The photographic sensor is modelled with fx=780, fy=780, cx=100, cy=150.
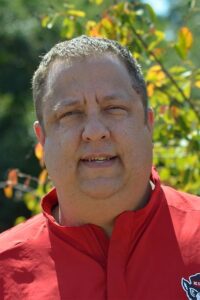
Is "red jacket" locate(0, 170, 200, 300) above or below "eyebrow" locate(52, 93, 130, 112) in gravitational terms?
below

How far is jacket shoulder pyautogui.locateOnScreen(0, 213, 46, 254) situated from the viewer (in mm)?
2498

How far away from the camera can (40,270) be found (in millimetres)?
2406

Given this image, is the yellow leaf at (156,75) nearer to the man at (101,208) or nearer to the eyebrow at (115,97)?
the man at (101,208)

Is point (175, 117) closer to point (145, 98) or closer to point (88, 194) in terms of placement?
point (145, 98)

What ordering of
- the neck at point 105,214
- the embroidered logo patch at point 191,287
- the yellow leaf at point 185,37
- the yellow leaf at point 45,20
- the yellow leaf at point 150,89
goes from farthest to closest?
the yellow leaf at point 45,20 → the yellow leaf at point 150,89 → the yellow leaf at point 185,37 → the neck at point 105,214 → the embroidered logo patch at point 191,287

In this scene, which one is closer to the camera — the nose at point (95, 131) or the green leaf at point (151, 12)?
the nose at point (95, 131)

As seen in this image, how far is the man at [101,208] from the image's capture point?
2.33 metres

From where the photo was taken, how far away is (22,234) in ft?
8.32

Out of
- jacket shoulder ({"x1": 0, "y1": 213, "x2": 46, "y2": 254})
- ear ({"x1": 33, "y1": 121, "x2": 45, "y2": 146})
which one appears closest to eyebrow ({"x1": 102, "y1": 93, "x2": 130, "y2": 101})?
ear ({"x1": 33, "y1": 121, "x2": 45, "y2": 146})

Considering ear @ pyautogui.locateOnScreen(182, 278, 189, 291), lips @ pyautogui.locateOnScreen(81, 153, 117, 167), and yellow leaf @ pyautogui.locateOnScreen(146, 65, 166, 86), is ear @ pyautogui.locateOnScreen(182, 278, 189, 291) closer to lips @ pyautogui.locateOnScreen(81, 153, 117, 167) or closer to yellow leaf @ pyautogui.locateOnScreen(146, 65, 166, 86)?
lips @ pyautogui.locateOnScreen(81, 153, 117, 167)

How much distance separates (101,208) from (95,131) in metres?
0.25

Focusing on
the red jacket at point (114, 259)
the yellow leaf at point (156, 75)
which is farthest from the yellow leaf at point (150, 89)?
the red jacket at point (114, 259)

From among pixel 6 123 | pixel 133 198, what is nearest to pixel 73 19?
pixel 133 198

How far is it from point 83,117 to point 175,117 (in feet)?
4.35
